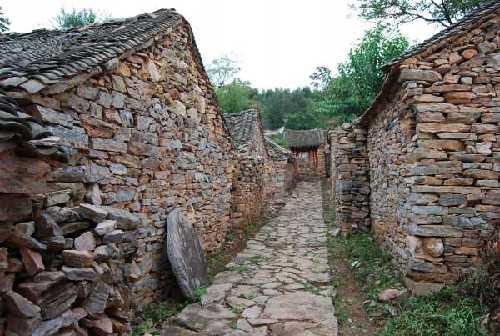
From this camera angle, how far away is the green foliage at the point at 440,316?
349 cm

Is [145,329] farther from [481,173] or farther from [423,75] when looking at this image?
[423,75]

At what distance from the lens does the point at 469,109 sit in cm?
466

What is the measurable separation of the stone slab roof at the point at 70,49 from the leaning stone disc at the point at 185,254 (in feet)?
8.48

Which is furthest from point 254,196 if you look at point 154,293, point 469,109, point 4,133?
point 4,133

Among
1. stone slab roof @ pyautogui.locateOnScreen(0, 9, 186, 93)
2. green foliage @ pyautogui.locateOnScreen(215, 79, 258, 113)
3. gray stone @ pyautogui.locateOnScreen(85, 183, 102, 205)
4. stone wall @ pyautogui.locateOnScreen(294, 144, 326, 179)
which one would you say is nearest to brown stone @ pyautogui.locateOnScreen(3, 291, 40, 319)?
stone slab roof @ pyautogui.locateOnScreen(0, 9, 186, 93)

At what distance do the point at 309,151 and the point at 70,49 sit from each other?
25.3 meters

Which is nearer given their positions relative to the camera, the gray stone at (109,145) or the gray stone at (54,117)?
the gray stone at (54,117)

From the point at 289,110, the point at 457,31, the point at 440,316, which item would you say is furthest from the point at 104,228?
the point at 289,110

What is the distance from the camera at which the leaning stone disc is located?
4.93 metres

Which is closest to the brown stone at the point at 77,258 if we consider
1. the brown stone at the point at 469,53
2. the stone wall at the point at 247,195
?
the brown stone at the point at 469,53

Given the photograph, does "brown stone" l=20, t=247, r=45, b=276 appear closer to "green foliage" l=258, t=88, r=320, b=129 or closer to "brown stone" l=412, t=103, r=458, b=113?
"brown stone" l=412, t=103, r=458, b=113

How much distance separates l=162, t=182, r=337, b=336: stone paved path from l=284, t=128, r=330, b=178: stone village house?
56.7 ft

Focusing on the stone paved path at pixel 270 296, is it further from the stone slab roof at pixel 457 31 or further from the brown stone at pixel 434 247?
the stone slab roof at pixel 457 31

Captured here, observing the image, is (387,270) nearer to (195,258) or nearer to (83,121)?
(195,258)
